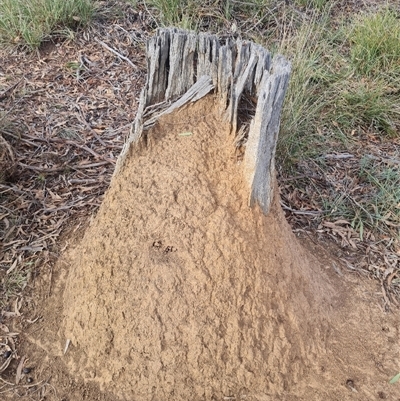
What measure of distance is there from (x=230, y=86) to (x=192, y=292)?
81 centimetres

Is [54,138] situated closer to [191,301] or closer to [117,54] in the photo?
[117,54]

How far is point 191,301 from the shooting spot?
75.6 inches

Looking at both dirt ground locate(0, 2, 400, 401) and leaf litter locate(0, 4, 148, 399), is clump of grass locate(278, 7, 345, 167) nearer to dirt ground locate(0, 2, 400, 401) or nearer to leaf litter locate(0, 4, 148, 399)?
leaf litter locate(0, 4, 148, 399)

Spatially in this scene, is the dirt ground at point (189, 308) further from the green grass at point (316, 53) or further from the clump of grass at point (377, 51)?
the clump of grass at point (377, 51)

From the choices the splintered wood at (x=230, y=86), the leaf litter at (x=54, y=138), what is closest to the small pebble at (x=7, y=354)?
the leaf litter at (x=54, y=138)

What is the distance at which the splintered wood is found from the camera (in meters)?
1.84

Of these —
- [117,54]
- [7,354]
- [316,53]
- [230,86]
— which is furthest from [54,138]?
[316,53]

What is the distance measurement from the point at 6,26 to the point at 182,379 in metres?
3.53

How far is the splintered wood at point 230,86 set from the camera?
184 centimetres

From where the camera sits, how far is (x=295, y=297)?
2092 mm

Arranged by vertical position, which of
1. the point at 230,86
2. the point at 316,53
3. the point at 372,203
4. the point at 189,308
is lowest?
the point at 372,203

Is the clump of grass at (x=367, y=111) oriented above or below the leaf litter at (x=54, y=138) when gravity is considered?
below

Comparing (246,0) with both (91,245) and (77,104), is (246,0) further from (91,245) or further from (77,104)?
(91,245)

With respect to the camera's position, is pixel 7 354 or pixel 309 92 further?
pixel 309 92
